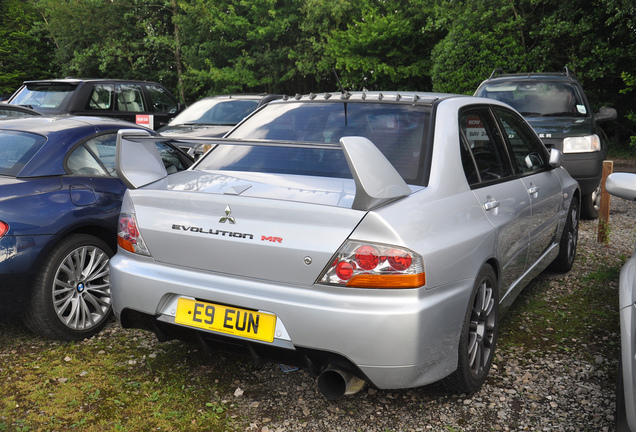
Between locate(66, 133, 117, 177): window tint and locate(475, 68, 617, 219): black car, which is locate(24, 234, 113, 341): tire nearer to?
locate(66, 133, 117, 177): window tint

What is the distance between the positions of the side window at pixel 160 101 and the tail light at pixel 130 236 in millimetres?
9003

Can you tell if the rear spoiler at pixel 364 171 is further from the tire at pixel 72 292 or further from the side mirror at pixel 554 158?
the side mirror at pixel 554 158

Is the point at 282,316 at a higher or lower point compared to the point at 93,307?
higher

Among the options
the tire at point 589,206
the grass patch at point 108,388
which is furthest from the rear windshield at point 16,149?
the tire at point 589,206

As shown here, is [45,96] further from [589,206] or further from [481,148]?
[589,206]

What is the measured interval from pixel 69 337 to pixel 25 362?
33cm

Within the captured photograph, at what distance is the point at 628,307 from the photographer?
233cm

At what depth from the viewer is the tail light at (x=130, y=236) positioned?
288cm

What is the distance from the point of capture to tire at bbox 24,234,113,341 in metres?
3.60

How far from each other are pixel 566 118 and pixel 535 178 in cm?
446

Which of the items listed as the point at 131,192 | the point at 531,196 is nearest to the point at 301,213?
the point at 131,192

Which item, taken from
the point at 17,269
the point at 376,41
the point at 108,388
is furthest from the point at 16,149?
the point at 376,41

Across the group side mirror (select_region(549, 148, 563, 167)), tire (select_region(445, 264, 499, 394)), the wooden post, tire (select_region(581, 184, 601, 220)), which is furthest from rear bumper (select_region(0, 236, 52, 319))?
tire (select_region(581, 184, 601, 220))

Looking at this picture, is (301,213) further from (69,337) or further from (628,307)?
(69,337)
